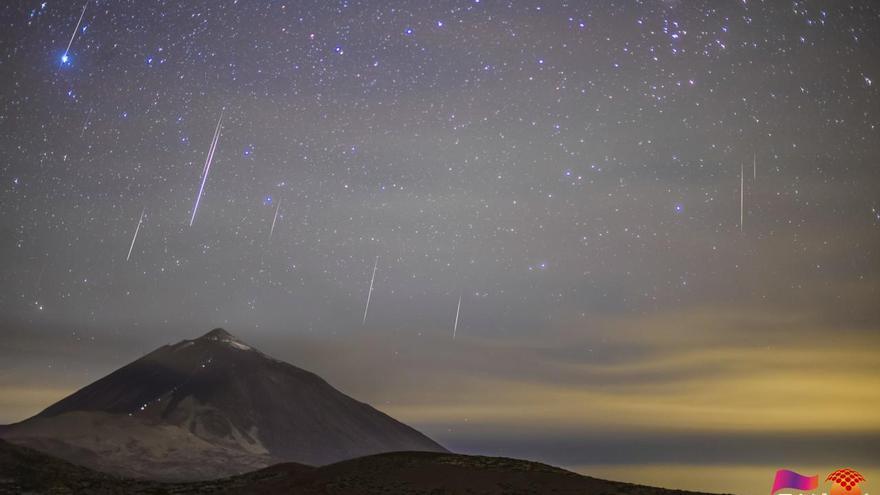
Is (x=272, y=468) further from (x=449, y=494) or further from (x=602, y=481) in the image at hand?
(x=602, y=481)

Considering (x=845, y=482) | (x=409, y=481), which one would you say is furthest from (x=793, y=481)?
(x=409, y=481)

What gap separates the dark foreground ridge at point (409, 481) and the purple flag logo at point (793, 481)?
5.71 meters

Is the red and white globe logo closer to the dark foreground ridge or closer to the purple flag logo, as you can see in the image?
the purple flag logo

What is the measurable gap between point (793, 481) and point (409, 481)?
20.6 meters

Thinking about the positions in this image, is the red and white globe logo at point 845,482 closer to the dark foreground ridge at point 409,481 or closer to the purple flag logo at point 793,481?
the purple flag logo at point 793,481

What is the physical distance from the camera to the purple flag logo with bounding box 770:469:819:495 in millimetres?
42375

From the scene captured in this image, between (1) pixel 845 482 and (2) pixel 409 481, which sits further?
(2) pixel 409 481

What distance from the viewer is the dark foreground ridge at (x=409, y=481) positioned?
4666cm

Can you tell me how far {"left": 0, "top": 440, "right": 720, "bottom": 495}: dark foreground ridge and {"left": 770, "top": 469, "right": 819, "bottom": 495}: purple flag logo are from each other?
18.7ft

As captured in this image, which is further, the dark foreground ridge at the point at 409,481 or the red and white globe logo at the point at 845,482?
the dark foreground ridge at the point at 409,481

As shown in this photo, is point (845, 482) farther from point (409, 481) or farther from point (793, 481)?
point (409, 481)

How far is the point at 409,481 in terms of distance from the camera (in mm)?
49188

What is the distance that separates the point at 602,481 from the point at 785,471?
387 inches

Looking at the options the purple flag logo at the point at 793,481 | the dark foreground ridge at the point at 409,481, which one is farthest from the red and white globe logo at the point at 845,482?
the dark foreground ridge at the point at 409,481
